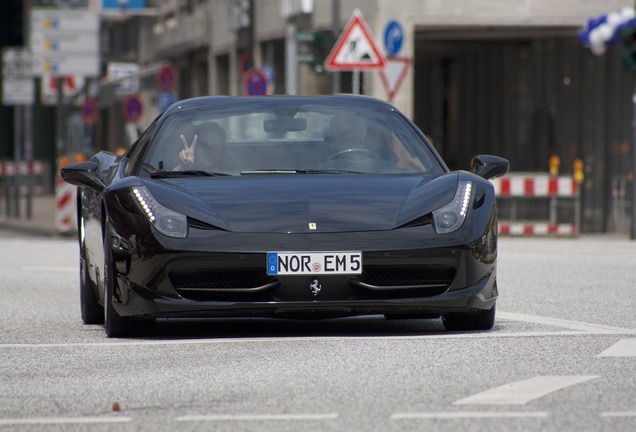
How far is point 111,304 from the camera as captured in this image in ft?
28.8

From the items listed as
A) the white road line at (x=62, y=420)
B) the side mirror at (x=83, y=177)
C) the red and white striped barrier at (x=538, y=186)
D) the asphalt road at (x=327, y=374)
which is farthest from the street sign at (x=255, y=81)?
the white road line at (x=62, y=420)

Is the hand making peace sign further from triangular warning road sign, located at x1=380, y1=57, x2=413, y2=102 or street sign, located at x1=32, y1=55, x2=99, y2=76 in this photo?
street sign, located at x1=32, y1=55, x2=99, y2=76

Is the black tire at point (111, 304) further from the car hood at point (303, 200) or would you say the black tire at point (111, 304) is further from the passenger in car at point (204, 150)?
the passenger in car at point (204, 150)

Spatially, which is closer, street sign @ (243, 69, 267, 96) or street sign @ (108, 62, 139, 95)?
street sign @ (243, 69, 267, 96)

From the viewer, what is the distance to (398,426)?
5.64 metres

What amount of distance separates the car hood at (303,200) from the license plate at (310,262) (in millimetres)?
133

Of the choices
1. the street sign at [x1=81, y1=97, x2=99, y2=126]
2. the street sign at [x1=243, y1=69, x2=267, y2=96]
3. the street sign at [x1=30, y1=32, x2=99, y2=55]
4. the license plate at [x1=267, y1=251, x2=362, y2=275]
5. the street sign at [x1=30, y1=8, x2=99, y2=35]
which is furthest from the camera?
the street sign at [x1=81, y1=97, x2=99, y2=126]

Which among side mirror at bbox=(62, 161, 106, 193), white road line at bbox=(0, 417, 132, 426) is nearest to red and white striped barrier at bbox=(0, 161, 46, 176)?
side mirror at bbox=(62, 161, 106, 193)

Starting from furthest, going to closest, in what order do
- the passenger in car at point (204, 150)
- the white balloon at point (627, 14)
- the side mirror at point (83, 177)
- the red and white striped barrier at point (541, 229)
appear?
the white balloon at point (627, 14)
the red and white striped barrier at point (541, 229)
the side mirror at point (83, 177)
the passenger in car at point (204, 150)

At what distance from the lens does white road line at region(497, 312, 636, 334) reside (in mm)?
8998

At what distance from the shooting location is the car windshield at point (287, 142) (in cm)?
941

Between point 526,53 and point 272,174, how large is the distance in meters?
25.3

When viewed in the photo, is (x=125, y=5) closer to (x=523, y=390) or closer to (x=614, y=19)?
(x=614, y=19)

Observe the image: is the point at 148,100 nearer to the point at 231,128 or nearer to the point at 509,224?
the point at 509,224
